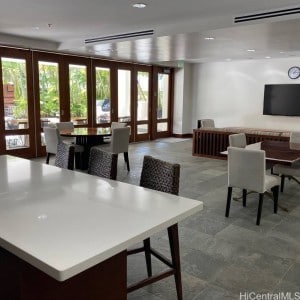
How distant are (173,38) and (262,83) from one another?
199 inches

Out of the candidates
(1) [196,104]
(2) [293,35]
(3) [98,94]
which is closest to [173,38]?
(2) [293,35]

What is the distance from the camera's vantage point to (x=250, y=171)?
Result: 3.53 metres

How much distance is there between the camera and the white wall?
366 inches

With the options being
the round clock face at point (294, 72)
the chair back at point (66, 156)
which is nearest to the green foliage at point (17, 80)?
the chair back at point (66, 156)

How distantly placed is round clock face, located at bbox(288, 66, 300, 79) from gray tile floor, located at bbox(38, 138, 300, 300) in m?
5.23

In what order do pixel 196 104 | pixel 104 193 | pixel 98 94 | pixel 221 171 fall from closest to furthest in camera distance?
pixel 104 193 < pixel 221 171 < pixel 98 94 < pixel 196 104

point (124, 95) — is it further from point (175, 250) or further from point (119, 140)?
point (175, 250)

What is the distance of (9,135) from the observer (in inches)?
277

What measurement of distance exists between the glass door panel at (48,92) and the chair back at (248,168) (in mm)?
5336

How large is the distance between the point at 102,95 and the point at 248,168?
6068 millimetres

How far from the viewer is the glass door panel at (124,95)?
9344 millimetres

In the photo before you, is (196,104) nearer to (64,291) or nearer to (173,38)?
(173,38)

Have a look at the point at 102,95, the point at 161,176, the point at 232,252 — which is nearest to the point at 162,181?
the point at 161,176

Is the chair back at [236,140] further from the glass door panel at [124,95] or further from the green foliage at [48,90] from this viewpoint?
the glass door panel at [124,95]
